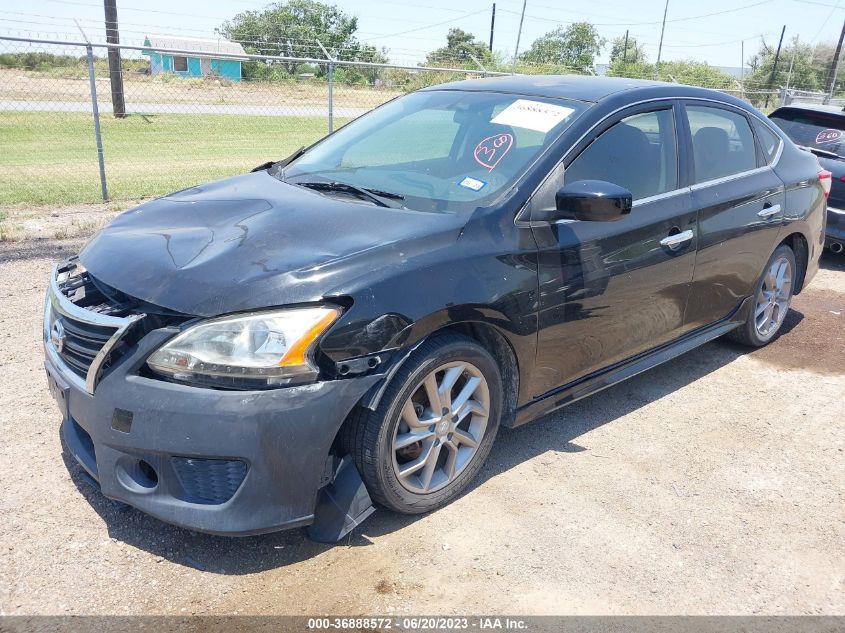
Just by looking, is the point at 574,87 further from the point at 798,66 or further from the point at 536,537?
the point at 798,66

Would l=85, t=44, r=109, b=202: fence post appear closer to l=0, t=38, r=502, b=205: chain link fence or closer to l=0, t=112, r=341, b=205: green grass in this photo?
l=0, t=112, r=341, b=205: green grass

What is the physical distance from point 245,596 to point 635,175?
2.71 m

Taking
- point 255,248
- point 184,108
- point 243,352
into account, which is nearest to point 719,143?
point 255,248

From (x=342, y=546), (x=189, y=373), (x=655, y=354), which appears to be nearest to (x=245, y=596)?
(x=342, y=546)

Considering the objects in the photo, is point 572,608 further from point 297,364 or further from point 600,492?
point 297,364

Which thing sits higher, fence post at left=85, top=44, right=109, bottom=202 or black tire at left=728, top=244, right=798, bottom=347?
fence post at left=85, top=44, right=109, bottom=202

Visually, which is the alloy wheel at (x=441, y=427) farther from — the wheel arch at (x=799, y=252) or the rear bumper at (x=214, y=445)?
the wheel arch at (x=799, y=252)

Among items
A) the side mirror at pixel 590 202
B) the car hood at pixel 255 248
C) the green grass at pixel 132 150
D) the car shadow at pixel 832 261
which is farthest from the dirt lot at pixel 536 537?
the green grass at pixel 132 150

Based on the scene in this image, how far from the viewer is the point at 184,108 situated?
56.6ft

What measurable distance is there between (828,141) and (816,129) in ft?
0.78

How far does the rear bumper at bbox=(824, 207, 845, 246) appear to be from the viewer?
7.44 m

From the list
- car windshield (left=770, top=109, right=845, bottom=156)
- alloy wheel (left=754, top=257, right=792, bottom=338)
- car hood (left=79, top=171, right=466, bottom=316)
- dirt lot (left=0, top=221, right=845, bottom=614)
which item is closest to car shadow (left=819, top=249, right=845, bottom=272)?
car windshield (left=770, top=109, right=845, bottom=156)

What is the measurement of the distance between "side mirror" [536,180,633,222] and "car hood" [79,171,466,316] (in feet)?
1.67

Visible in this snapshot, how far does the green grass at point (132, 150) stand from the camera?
10188mm
